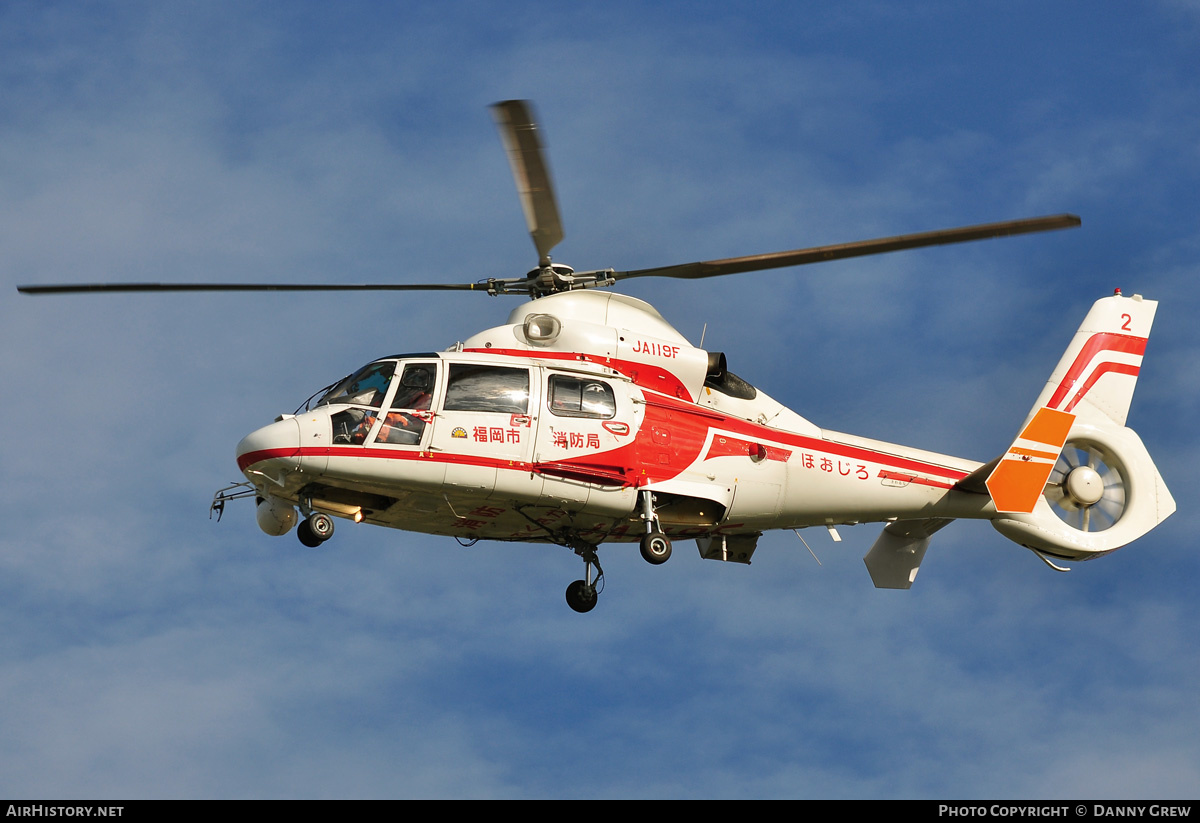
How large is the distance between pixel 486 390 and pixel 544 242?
2.63 meters

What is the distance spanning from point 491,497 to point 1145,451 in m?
12.6

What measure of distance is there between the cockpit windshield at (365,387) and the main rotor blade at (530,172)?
3129 millimetres

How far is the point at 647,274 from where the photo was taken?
2352 cm

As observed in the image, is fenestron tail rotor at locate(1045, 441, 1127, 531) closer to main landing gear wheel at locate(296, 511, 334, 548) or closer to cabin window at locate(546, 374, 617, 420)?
cabin window at locate(546, 374, 617, 420)

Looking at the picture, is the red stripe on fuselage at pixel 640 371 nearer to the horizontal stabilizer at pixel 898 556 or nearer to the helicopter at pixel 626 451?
the helicopter at pixel 626 451

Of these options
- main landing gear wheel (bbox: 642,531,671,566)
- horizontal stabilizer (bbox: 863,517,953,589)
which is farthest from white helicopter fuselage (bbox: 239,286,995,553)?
horizontal stabilizer (bbox: 863,517,953,589)

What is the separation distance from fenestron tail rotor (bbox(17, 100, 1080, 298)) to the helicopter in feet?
0.11

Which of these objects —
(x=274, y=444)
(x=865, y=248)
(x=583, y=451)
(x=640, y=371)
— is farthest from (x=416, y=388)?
(x=865, y=248)

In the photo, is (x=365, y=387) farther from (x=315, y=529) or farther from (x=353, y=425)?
(x=315, y=529)

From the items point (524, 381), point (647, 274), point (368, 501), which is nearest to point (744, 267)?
point (647, 274)

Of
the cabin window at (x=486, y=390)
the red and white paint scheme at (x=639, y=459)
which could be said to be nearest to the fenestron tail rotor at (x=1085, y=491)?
the red and white paint scheme at (x=639, y=459)

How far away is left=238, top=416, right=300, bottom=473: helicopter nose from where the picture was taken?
2130 centimetres

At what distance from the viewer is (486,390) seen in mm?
22422

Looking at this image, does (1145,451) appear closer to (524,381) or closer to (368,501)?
(524,381)
